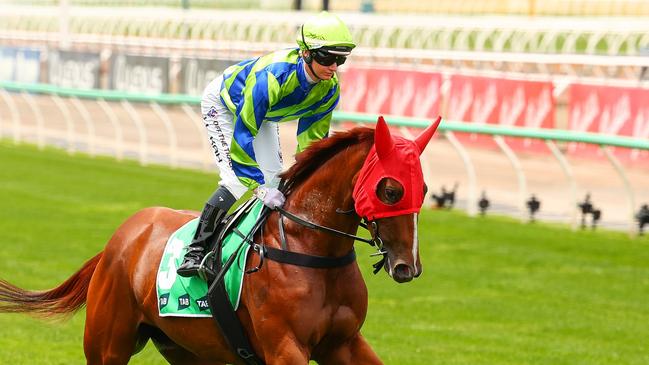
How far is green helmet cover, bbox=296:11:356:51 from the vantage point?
4.80 meters

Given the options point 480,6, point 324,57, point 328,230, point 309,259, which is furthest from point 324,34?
point 480,6

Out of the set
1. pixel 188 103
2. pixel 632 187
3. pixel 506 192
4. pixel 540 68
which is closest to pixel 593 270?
pixel 632 187

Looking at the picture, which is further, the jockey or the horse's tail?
the horse's tail

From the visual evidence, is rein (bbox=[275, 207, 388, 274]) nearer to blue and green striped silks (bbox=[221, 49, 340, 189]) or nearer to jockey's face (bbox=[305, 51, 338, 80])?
blue and green striped silks (bbox=[221, 49, 340, 189])

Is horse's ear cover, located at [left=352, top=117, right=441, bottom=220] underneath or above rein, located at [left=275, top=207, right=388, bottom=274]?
above

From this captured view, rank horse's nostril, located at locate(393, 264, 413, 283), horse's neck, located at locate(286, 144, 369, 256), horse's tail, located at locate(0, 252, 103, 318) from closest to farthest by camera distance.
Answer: horse's nostril, located at locate(393, 264, 413, 283) < horse's neck, located at locate(286, 144, 369, 256) < horse's tail, located at locate(0, 252, 103, 318)

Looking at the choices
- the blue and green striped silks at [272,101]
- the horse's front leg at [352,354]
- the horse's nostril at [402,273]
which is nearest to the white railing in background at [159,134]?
the blue and green striped silks at [272,101]

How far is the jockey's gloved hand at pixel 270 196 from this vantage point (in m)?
4.82

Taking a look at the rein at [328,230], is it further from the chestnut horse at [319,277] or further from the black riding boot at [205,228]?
the black riding boot at [205,228]

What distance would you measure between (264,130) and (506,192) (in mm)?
8903

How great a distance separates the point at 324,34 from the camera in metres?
4.80

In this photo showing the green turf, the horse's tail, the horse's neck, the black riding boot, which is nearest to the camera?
the horse's neck

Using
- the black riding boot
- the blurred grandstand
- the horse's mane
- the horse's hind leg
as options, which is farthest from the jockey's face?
the blurred grandstand

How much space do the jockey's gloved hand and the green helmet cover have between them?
0.56 metres
